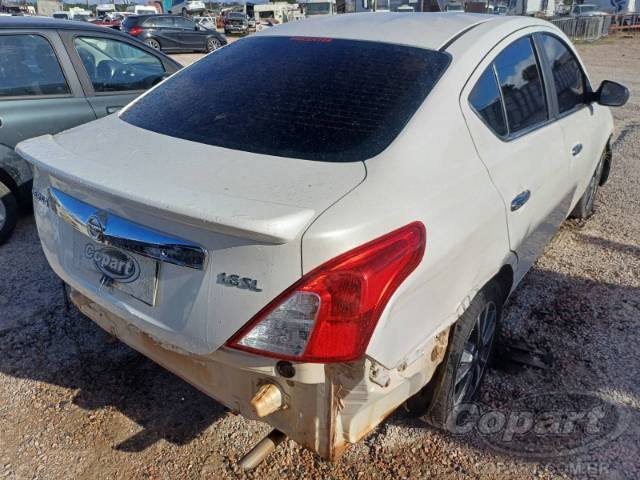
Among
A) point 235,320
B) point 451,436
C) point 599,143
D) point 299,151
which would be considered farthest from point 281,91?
point 599,143

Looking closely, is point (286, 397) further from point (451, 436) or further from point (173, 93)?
point (173, 93)

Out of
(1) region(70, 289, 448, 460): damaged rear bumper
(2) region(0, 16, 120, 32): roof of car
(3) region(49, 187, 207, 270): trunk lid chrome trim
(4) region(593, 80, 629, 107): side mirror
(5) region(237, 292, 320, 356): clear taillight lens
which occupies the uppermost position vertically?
(2) region(0, 16, 120, 32): roof of car

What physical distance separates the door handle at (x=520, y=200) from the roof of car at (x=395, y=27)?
28.9 inches

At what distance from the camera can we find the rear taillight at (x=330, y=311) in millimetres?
1539

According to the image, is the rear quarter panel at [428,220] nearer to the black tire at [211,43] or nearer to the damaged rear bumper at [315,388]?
the damaged rear bumper at [315,388]

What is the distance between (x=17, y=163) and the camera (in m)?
4.21

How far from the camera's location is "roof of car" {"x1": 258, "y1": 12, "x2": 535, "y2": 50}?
245cm

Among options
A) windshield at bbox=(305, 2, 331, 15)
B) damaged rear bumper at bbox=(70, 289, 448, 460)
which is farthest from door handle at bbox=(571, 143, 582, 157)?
windshield at bbox=(305, 2, 331, 15)

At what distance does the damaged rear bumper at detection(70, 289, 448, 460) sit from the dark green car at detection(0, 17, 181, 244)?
297 centimetres

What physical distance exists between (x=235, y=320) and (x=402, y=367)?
57 centimetres

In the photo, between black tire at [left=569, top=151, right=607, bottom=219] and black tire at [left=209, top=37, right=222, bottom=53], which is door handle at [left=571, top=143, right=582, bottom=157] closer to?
black tire at [left=569, top=151, right=607, bottom=219]

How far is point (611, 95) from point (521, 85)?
1.16m

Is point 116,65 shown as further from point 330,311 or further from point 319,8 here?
point 319,8

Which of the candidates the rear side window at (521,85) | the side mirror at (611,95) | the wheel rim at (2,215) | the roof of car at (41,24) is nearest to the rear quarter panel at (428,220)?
the rear side window at (521,85)
